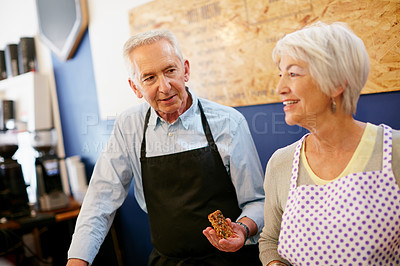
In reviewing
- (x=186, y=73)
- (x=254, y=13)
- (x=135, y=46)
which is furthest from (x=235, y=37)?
(x=135, y=46)

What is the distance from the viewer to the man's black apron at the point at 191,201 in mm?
1606

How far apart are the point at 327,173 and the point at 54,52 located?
2.82m

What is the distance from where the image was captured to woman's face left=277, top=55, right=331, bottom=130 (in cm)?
114

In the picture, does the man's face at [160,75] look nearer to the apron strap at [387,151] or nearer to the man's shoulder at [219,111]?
the man's shoulder at [219,111]

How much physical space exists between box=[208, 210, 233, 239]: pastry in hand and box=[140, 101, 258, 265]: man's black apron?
29cm

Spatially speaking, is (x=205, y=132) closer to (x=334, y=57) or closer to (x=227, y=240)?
(x=227, y=240)

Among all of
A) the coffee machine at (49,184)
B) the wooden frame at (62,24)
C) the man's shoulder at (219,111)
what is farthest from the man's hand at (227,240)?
the wooden frame at (62,24)

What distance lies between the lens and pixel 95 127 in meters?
3.09

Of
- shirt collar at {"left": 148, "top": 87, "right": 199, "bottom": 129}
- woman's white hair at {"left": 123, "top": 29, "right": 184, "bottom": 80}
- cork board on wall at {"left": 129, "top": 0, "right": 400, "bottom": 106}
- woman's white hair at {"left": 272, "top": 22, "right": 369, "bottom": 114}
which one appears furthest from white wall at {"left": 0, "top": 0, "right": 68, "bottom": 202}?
woman's white hair at {"left": 272, "top": 22, "right": 369, "bottom": 114}

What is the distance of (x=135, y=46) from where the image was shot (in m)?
1.59

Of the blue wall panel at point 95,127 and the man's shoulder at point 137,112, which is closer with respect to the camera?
the man's shoulder at point 137,112

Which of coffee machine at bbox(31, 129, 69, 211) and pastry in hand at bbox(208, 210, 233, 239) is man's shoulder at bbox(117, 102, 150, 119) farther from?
coffee machine at bbox(31, 129, 69, 211)

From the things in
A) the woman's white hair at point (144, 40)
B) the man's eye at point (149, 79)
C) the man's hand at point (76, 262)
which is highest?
the woman's white hair at point (144, 40)

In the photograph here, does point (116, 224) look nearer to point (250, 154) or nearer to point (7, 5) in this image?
point (250, 154)
